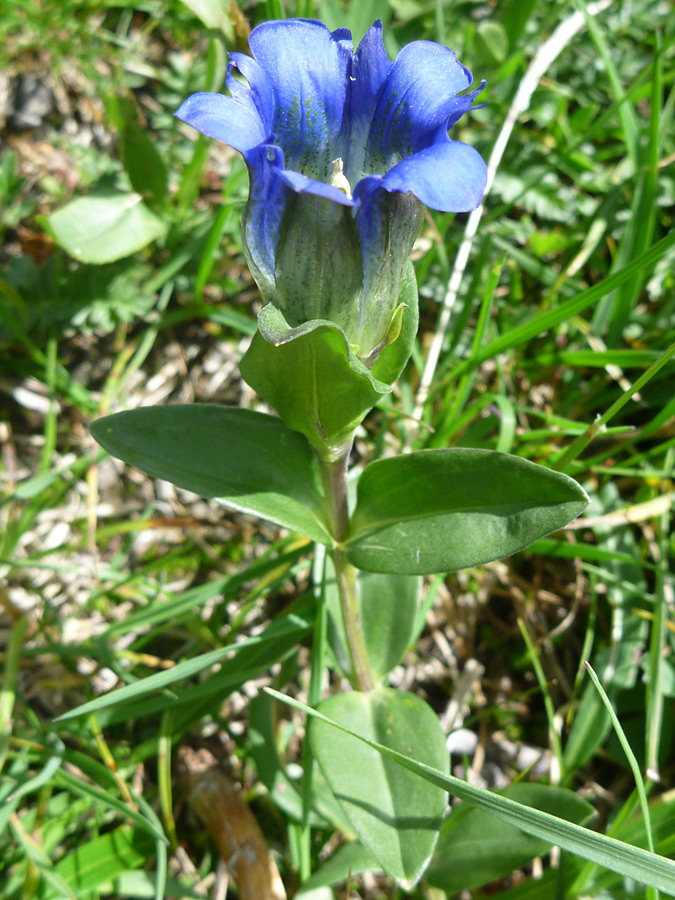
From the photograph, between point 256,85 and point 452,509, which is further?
point 452,509

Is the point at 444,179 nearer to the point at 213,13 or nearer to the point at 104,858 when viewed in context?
the point at 213,13

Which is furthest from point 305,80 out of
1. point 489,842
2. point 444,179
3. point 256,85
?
point 489,842

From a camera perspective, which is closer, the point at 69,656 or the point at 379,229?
the point at 379,229

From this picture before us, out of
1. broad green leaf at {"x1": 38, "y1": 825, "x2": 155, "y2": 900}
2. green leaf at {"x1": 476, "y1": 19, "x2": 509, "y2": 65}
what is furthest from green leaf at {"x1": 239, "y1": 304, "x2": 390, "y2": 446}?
green leaf at {"x1": 476, "y1": 19, "x2": 509, "y2": 65}

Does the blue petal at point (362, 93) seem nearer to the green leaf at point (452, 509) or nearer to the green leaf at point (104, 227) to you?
the green leaf at point (452, 509)

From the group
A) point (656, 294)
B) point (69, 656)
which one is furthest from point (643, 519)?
point (69, 656)

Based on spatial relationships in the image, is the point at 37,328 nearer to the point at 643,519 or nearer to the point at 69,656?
the point at 69,656
